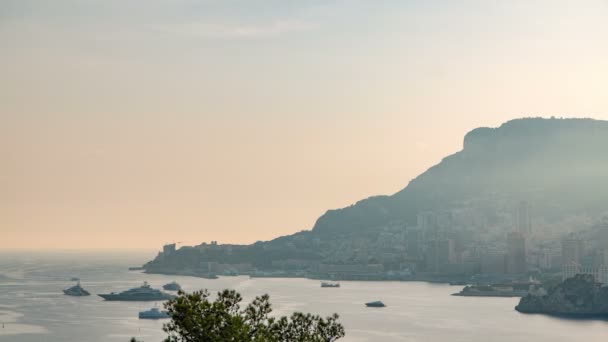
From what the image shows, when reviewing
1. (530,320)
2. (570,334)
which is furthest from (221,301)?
(530,320)

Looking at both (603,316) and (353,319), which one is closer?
(353,319)


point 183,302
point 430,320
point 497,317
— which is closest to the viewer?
point 183,302

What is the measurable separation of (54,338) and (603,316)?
109669mm

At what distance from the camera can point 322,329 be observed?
45.0 meters

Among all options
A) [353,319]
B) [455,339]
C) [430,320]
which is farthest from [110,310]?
[455,339]

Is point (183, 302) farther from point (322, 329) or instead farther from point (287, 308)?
point (287, 308)

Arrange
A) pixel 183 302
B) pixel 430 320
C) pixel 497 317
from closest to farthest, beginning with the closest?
pixel 183 302 → pixel 430 320 → pixel 497 317

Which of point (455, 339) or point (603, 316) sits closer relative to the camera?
point (455, 339)

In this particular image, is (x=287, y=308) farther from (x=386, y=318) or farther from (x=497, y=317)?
(x=497, y=317)

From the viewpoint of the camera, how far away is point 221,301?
1590 inches

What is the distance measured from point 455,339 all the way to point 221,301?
10578 centimetres

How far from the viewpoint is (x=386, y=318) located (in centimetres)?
17612

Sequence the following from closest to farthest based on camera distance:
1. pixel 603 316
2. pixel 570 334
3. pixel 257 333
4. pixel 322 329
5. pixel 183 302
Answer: pixel 183 302
pixel 257 333
pixel 322 329
pixel 570 334
pixel 603 316

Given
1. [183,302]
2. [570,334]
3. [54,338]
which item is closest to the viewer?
[183,302]
